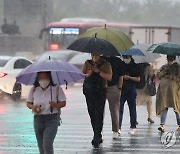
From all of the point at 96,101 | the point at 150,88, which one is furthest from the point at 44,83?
the point at 150,88

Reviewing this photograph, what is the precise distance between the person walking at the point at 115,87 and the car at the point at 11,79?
32.0 ft

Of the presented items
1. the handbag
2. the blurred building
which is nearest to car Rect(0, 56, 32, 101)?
the handbag

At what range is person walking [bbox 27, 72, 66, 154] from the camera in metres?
8.27

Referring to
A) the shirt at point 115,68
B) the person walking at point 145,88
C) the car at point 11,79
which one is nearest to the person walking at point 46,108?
the shirt at point 115,68

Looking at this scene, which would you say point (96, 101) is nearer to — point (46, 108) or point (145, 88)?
point (46, 108)

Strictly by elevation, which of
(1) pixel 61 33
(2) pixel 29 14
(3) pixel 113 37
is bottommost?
(3) pixel 113 37

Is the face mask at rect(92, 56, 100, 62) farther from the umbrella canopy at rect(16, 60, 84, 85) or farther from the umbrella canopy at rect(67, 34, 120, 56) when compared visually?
the umbrella canopy at rect(16, 60, 84, 85)

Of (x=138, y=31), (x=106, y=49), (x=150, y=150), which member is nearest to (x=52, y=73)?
(x=106, y=49)

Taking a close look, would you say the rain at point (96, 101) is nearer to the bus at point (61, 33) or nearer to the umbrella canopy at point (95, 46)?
the umbrella canopy at point (95, 46)

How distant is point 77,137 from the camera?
39.5 ft

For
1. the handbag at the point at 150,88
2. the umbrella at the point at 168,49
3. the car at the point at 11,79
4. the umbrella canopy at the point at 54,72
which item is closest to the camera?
the umbrella canopy at the point at 54,72

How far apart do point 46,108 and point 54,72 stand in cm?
47

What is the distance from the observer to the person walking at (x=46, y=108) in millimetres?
8266

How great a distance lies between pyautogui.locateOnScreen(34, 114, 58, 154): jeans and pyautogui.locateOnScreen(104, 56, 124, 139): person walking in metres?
2.98
